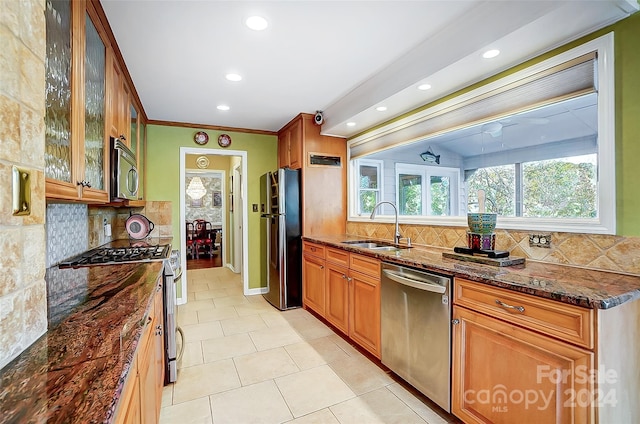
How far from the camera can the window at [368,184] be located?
3.68 metres

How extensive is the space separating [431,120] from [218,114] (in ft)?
8.26

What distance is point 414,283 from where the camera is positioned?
190cm

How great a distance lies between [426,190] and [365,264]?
1094 mm

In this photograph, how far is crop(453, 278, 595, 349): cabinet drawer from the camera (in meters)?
1.16

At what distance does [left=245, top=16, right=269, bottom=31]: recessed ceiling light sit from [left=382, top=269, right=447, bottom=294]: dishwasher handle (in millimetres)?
1853

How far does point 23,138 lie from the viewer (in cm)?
78

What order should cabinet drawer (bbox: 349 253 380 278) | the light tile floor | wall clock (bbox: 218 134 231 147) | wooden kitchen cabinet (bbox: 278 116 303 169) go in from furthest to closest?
wall clock (bbox: 218 134 231 147) < wooden kitchen cabinet (bbox: 278 116 303 169) < cabinet drawer (bbox: 349 253 380 278) < the light tile floor

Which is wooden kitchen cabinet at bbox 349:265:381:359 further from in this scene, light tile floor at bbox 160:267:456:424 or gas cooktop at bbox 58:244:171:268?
gas cooktop at bbox 58:244:171:268

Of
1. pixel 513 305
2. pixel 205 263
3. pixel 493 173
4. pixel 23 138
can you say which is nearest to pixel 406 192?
pixel 493 173

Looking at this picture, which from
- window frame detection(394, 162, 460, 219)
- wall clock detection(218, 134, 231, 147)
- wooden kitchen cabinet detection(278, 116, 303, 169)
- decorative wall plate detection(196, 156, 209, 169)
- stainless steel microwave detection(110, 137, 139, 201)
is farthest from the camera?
decorative wall plate detection(196, 156, 209, 169)

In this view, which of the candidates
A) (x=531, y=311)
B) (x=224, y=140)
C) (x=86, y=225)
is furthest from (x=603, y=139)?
(x=224, y=140)

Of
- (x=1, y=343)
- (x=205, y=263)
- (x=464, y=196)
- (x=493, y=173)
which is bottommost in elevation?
(x=205, y=263)

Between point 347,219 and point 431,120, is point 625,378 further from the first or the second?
point 347,219

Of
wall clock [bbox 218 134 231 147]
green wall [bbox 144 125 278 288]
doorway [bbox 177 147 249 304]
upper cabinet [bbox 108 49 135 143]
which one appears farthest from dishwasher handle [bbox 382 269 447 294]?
wall clock [bbox 218 134 231 147]
